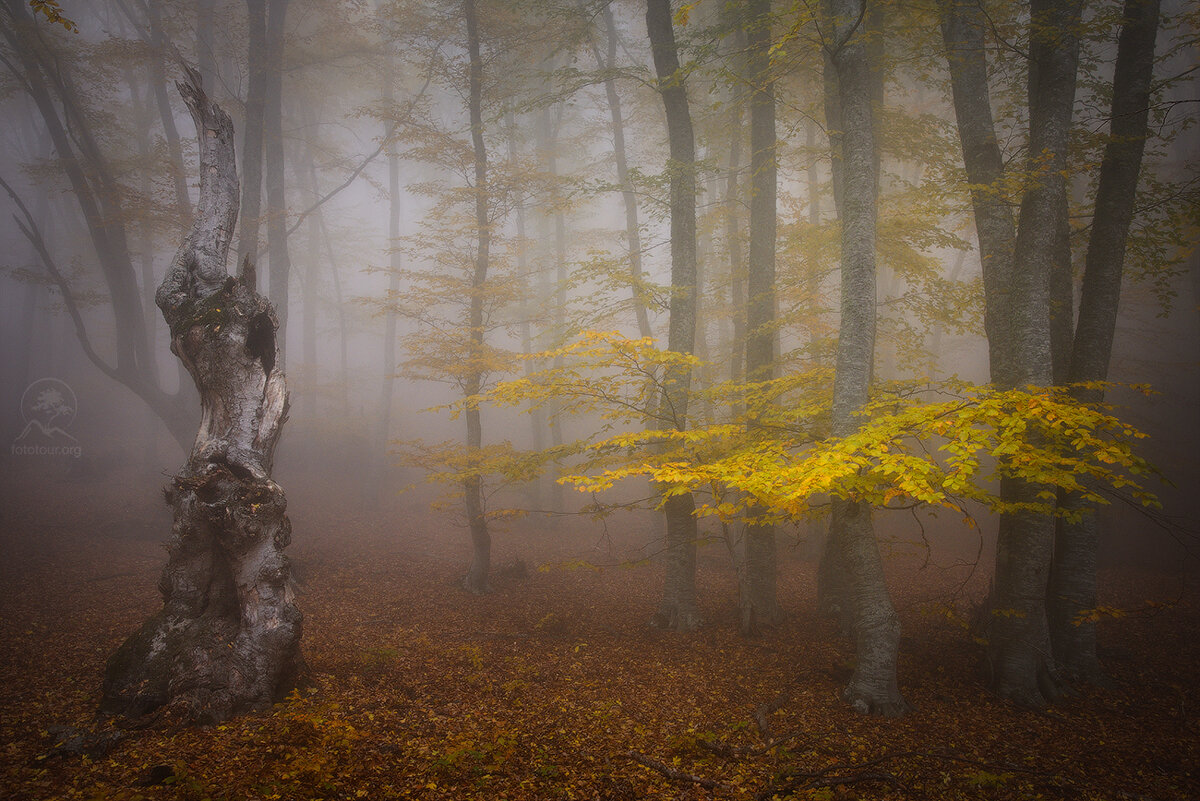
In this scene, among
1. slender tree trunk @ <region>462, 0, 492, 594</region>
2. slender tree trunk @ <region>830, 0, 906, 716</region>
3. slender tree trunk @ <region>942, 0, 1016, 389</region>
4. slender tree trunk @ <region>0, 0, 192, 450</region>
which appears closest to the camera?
slender tree trunk @ <region>830, 0, 906, 716</region>

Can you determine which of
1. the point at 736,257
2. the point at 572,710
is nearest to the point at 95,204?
the point at 572,710

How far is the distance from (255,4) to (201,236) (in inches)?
446

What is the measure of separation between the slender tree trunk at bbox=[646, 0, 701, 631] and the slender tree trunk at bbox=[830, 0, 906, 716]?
94.1 inches

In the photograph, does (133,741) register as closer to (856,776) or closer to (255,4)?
(856,776)

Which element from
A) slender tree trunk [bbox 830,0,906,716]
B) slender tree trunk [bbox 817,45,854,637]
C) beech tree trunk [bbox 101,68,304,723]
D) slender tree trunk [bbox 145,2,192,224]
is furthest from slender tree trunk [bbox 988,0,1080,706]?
slender tree trunk [bbox 145,2,192,224]

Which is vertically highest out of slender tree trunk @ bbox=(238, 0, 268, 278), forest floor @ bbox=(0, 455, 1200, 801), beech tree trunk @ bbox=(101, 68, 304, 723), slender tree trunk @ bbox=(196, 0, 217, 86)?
slender tree trunk @ bbox=(196, 0, 217, 86)

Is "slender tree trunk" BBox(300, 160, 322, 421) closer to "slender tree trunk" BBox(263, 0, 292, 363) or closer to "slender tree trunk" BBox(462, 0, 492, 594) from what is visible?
"slender tree trunk" BBox(263, 0, 292, 363)

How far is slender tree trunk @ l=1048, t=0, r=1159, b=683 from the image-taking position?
6.39m

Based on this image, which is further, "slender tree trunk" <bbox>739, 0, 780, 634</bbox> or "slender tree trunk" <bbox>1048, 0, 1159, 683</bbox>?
"slender tree trunk" <bbox>739, 0, 780, 634</bbox>

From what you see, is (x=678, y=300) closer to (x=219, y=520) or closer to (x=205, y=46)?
(x=219, y=520)

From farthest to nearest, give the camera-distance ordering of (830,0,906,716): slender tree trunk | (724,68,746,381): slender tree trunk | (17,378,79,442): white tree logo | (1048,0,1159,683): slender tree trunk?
(17,378,79,442): white tree logo
(724,68,746,381): slender tree trunk
(1048,0,1159,683): slender tree trunk
(830,0,906,716): slender tree trunk

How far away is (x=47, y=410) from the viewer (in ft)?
62.9

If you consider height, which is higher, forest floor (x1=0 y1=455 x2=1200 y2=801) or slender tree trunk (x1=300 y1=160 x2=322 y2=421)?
slender tree trunk (x1=300 y1=160 x2=322 y2=421)

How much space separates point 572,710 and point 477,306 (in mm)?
7795
